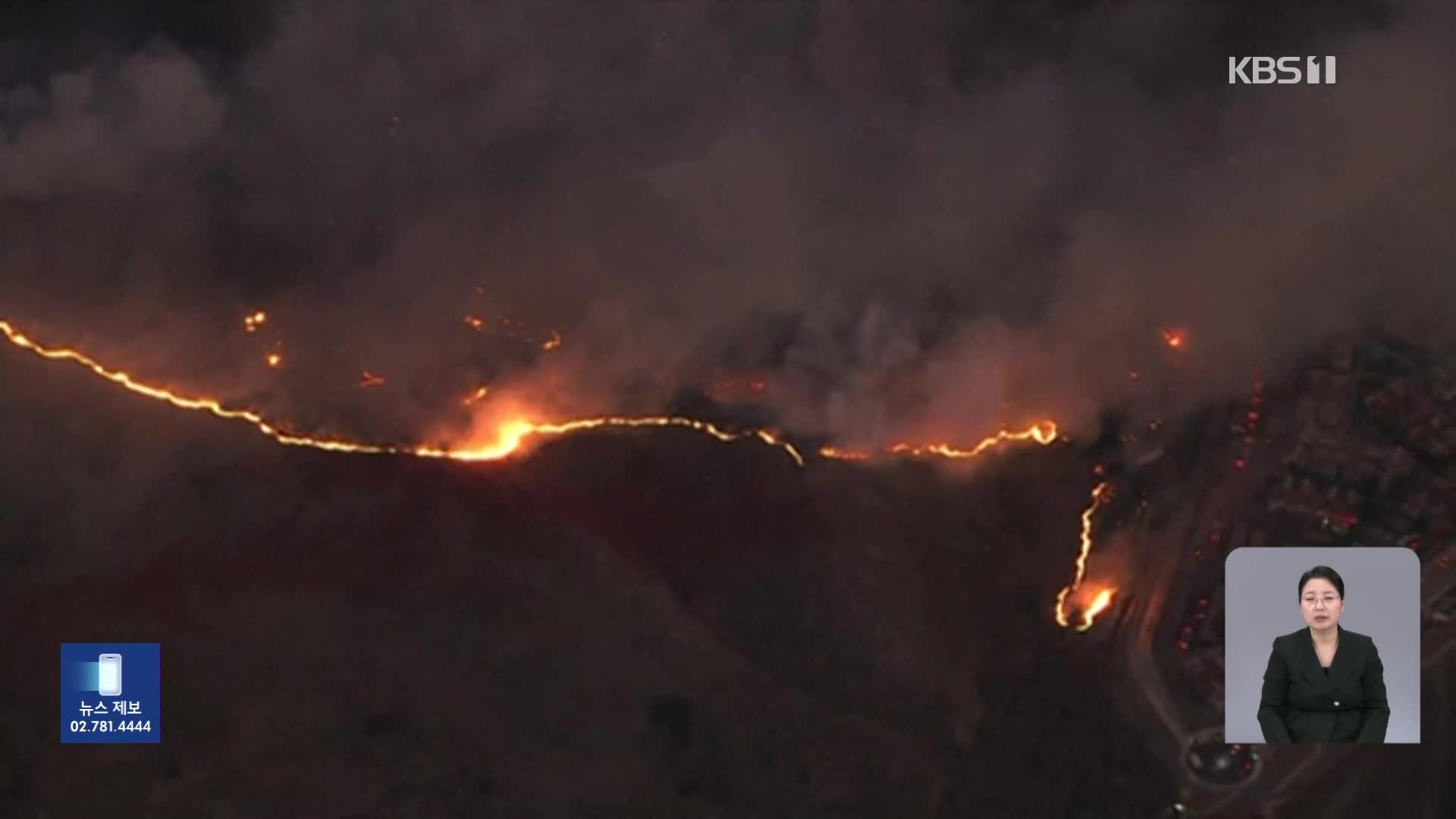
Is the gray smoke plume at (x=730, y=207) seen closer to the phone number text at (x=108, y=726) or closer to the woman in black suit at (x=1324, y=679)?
→ the woman in black suit at (x=1324, y=679)

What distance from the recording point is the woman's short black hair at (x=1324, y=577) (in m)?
5.59

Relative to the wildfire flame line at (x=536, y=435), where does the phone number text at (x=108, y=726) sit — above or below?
below

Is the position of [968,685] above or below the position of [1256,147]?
below

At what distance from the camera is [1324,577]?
18.4ft

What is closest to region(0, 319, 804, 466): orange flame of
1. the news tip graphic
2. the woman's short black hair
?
the news tip graphic

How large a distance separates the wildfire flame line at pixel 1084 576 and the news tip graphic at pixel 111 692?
Answer: 4494mm

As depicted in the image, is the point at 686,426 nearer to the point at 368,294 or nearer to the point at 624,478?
the point at 624,478

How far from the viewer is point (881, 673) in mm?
5734

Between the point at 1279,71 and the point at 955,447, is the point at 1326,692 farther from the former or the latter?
the point at 1279,71

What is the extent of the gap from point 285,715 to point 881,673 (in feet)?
9.71

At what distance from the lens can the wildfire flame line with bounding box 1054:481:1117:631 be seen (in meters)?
5.78

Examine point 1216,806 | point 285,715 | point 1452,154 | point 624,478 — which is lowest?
point 1216,806

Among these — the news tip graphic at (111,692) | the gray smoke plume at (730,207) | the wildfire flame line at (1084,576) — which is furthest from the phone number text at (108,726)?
the wildfire flame line at (1084,576)

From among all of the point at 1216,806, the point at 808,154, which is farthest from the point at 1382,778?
the point at 808,154
